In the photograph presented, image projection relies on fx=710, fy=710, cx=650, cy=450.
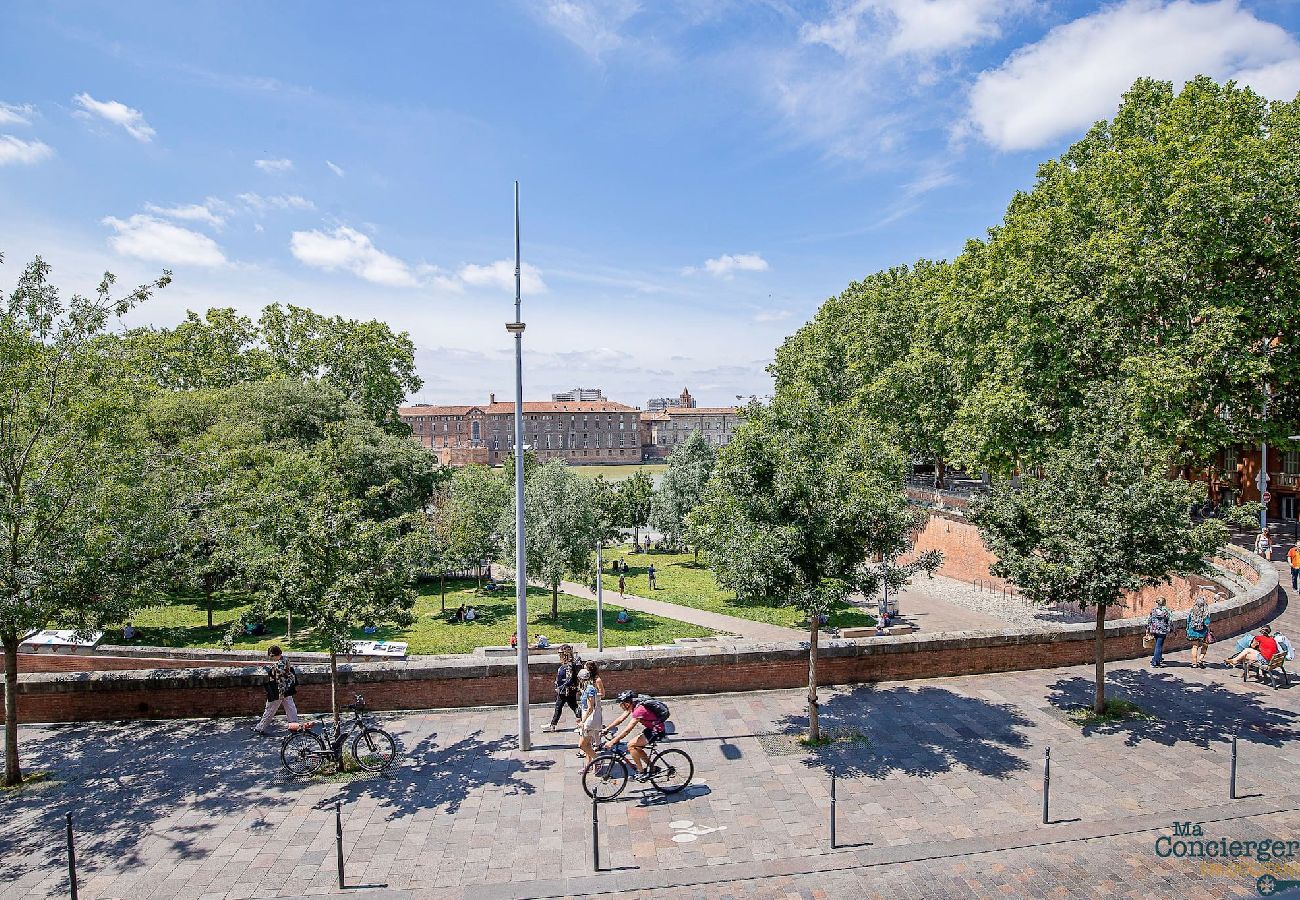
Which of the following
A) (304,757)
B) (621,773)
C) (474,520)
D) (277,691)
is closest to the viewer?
(621,773)

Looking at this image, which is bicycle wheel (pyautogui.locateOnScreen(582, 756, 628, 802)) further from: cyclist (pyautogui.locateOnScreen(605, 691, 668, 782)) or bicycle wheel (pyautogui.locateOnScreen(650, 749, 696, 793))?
bicycle wheel (pyautogui.locateOnScreen(650, 749, 696, 793))

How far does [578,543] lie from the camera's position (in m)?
25.5

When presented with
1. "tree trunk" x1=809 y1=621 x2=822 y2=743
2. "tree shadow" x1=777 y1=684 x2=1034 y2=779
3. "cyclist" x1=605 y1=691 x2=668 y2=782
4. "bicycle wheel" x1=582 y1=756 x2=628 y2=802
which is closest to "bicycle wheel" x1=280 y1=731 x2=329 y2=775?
"bicycle wheel" x1=582 y1=756 x2=628 y2=802

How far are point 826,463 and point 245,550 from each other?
8590mm

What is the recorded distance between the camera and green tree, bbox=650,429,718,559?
138ft

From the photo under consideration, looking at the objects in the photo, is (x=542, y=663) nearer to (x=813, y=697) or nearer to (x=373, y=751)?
(x=373, y=751)

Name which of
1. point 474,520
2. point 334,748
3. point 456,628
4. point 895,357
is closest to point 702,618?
point 456,628

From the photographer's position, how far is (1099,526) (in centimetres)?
1064

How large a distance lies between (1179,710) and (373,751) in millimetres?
12501

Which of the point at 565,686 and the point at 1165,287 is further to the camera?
the point at 1165,287

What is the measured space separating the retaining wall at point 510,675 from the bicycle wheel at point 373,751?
136 cm

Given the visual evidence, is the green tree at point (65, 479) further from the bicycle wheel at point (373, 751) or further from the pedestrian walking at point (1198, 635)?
the pedestrian walking at point (1198, 635)

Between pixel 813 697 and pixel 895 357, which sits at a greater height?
pixel 895 357

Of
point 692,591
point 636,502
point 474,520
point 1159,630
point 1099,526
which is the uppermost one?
point 1099,526
